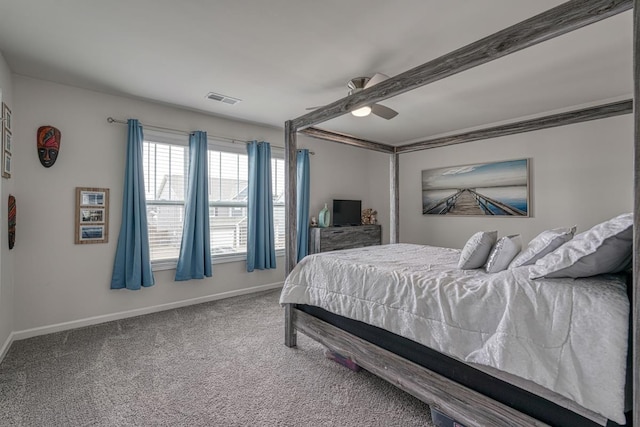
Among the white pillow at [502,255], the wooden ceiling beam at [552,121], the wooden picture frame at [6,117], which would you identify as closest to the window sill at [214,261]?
the wooden picture frame at [6,117]

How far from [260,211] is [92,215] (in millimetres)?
1975

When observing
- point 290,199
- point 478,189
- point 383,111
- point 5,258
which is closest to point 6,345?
point 5,258

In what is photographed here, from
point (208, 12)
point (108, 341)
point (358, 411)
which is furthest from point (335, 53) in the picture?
point (108, 341)

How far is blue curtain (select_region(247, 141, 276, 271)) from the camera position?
4.37 meters

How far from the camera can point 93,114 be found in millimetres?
3275

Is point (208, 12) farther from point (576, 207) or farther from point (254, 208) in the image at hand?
point (576, 207)

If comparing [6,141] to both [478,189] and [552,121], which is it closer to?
[552,121]

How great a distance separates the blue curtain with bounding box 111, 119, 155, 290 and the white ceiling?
0.61m

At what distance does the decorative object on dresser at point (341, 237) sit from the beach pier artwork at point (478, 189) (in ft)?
3.42

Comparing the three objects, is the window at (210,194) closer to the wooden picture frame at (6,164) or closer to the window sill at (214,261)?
the window sill at (214,261)

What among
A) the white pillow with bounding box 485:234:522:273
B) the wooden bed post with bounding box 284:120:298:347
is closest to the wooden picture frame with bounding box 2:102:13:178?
the wooden bed post with bounding box 284:120:298:347

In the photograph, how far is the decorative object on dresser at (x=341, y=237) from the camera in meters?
4.96

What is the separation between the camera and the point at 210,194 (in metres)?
4.17

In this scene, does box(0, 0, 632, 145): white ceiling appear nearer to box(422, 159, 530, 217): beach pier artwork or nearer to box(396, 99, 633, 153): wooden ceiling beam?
box(396, 99, 633, 153): wooden ceiling beam
